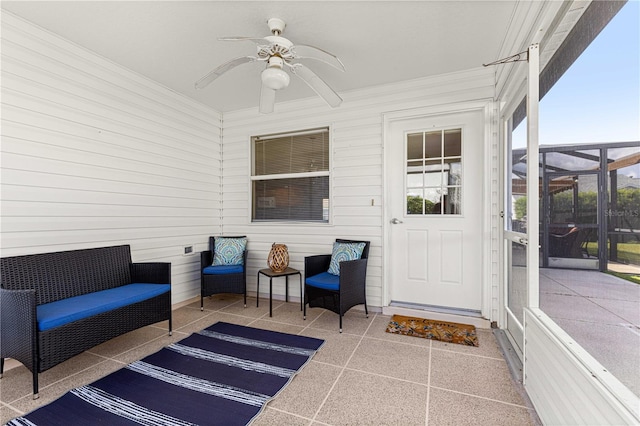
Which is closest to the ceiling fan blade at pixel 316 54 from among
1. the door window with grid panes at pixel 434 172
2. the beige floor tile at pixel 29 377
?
the door window with grid panes at pixel 434 172

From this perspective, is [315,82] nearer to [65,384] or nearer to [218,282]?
[218,282]

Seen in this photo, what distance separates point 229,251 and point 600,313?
3.58 meters

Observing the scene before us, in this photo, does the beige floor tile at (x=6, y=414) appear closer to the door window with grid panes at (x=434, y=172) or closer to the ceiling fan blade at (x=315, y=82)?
the ceiling fan blade at (x=315, y=82)

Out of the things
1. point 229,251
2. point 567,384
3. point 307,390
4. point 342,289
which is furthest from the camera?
point 229,251

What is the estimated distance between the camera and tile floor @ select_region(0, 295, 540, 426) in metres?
1.71

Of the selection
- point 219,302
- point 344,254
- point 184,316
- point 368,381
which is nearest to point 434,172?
point 344,254

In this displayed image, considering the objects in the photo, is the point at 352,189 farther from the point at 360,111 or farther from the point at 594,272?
the point at 594,272

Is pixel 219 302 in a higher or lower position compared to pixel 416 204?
lower

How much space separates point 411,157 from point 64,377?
3.81 metres

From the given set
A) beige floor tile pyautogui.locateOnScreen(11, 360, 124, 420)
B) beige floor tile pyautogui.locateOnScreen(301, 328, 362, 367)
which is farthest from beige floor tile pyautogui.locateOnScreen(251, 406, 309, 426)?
beige floor tile pyautogui.locateOnScreen(11, 360, 124, 420)

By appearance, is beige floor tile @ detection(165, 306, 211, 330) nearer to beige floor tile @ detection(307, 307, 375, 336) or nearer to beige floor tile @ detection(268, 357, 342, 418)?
beige floor tile @ detection(307, 307, 375, 336)

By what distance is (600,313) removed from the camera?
136 centimetres

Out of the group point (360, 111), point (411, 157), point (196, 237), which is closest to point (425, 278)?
point (411, 157)

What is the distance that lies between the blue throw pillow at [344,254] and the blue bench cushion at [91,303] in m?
1.76
